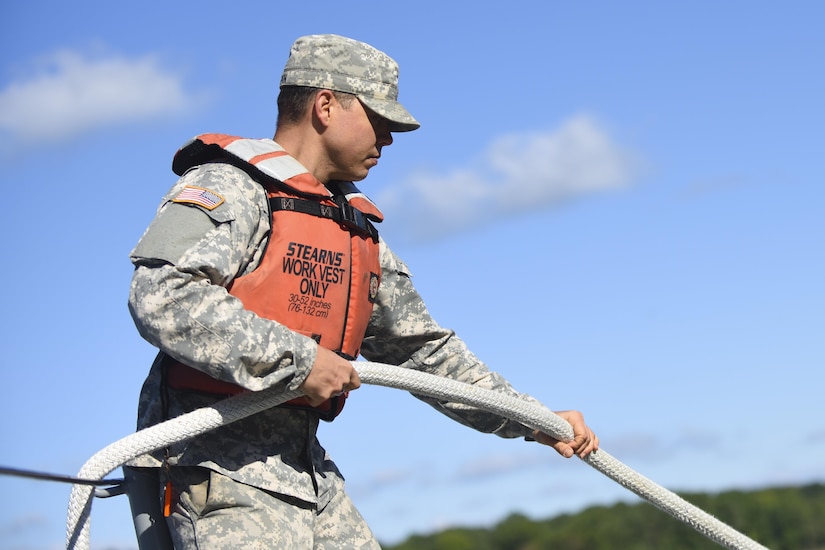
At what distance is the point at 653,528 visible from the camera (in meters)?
30.5

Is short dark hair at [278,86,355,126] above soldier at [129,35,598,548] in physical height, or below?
above

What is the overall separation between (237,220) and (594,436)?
84.3 inches

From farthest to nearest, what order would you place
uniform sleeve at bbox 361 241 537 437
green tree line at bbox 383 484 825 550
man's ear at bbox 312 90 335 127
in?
green tree line at bbox 383 484 825 550 < uniform sleeve at bbox 361 241 537 437 < man's ear at bbox 312 90 335 127

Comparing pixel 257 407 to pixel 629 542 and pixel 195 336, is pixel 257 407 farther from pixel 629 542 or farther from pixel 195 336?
pixel 629 542

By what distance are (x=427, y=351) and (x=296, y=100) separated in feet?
4.34

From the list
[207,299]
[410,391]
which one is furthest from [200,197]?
[410,391]

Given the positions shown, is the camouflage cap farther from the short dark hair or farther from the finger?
the finger

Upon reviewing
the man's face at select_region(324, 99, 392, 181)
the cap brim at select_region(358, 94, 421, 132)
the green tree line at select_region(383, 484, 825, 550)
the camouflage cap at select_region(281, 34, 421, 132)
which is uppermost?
the green tree line at select_region(383, 484, 825, 550)

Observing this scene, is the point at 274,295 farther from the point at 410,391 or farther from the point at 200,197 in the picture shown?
the point at 410,391

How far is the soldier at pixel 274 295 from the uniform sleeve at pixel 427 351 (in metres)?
0.18

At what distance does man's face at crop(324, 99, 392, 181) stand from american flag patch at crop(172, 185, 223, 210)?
0.64m

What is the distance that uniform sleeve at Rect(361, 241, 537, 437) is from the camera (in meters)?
5.43

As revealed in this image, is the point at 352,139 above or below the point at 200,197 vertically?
above

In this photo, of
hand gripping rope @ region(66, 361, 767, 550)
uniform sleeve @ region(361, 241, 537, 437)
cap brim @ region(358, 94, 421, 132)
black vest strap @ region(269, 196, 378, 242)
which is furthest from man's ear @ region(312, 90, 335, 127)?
hand gripping rope @ region(66, 361, 767, 550)
